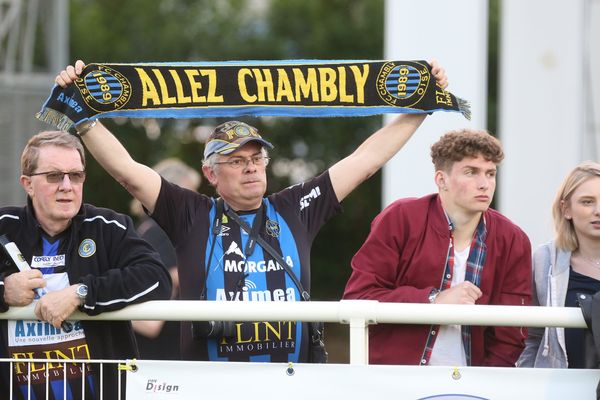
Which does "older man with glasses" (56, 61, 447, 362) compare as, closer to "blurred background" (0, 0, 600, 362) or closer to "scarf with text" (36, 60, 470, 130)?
"scarf with text" (36, 60, 470, 130)

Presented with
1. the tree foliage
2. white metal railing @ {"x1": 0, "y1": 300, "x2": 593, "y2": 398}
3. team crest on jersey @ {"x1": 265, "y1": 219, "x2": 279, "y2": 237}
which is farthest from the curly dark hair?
the tree foliage

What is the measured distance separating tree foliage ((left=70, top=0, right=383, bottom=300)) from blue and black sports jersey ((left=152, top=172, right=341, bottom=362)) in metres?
12.7

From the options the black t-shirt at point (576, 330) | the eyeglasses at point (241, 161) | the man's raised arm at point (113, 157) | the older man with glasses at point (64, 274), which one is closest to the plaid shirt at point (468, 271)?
the black t-shirt at point (576, 330)

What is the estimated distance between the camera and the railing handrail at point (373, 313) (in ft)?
12.1

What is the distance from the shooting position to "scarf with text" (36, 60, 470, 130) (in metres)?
4.50

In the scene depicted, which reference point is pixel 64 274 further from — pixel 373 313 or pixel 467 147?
pixel 467 147

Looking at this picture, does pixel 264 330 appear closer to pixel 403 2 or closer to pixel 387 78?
pixel 387 78

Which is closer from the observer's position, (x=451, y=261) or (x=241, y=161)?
(x=451, y=261)

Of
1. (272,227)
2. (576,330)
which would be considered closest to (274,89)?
(272,227)

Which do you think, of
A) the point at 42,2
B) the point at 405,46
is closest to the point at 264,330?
the point at 405,46

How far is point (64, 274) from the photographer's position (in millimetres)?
4113

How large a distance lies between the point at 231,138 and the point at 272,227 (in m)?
0.40

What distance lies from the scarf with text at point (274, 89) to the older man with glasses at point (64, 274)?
1.31 feet

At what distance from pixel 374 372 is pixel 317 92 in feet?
4.43
